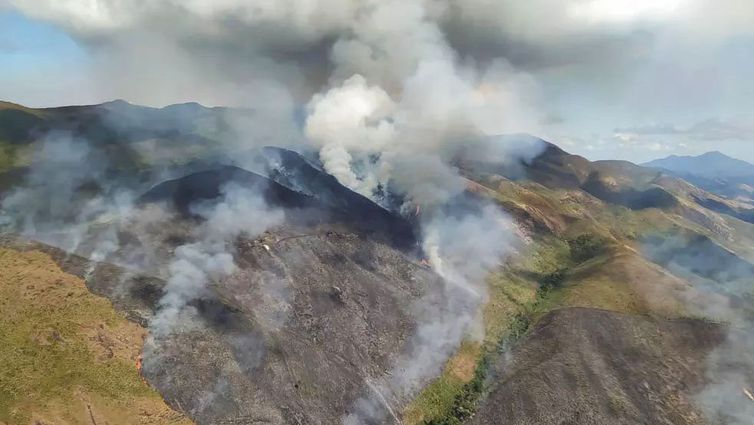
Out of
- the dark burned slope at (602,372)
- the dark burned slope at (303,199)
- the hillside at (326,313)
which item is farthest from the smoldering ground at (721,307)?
the dark burned slope at (303,199)

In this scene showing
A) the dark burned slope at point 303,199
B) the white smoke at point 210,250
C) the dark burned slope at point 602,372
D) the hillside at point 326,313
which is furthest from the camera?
the dark burned slope at point 303,199

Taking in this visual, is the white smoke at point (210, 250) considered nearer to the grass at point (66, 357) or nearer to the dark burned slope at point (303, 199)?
the dark burned slope at point (303, 199)

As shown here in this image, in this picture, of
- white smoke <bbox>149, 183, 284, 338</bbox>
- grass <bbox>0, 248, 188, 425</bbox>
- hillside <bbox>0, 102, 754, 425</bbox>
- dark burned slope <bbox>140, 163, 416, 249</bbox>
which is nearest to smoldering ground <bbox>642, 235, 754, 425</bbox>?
hillside <bbox>0, 102, 754, 425</bbox>

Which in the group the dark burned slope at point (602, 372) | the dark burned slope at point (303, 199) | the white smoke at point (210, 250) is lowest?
the dark burned slope at point (602, 372)

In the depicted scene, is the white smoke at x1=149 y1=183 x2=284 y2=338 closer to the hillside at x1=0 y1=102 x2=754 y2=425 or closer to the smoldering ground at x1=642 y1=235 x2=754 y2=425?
the hillside at x1=0 y1=102 x2=754 y2=425

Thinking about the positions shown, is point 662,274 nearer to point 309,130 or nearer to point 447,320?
point 447,320

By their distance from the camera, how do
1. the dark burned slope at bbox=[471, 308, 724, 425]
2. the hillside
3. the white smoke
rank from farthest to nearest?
the white smoke, the dark burned slope at bbox=[471, 308, 724, 425], the hillside
